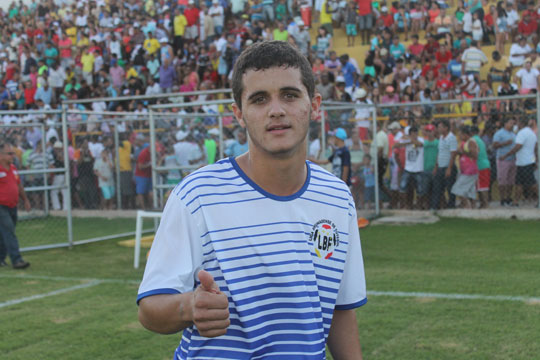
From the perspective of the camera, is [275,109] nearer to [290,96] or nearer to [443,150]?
[290,96]

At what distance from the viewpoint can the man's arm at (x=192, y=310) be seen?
189cm

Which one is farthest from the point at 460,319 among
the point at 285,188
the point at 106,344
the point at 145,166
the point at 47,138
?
the point at 47,138

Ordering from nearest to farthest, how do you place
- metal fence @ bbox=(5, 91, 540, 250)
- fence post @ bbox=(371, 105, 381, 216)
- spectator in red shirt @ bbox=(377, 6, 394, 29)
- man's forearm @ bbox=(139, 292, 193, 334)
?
man's forearm @ bbox=(139, 292, 193, 334), metal fence @ bbox=(5, 91, 540, 250), fence post @ bbox=(371, 105, 381, 216), spectator in red shirt @ bbox=(377, 6, 394, 29)

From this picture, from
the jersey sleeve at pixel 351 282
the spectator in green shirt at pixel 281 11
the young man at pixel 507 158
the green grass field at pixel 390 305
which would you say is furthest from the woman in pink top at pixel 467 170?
the jersey sleeve at pixel 351 282

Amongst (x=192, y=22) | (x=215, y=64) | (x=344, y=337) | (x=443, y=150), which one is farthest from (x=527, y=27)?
(x=344, y=337)

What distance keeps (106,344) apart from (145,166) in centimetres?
916

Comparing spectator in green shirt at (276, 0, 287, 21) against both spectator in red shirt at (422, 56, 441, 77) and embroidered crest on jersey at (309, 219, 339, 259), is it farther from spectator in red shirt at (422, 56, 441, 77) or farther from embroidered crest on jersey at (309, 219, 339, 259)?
embroidered crest on jersey at (309, 219, 339, 259)

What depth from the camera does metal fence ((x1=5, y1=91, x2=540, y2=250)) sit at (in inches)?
539

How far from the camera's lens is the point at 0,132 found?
15.0 metres

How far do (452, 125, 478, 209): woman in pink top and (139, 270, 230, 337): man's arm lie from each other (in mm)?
12525

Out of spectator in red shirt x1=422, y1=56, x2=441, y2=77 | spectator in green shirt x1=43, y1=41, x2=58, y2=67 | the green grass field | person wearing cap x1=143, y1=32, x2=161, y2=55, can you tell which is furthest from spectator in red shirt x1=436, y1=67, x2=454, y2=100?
spectator in green shirt x1=43, y1=41, x2=58, y2=67

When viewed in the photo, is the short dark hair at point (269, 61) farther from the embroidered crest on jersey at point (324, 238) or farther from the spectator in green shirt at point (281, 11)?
the spectator in green shirt at point (281, 11)

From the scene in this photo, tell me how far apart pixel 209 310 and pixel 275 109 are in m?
0.72

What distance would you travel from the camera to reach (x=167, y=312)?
6.64 feet
